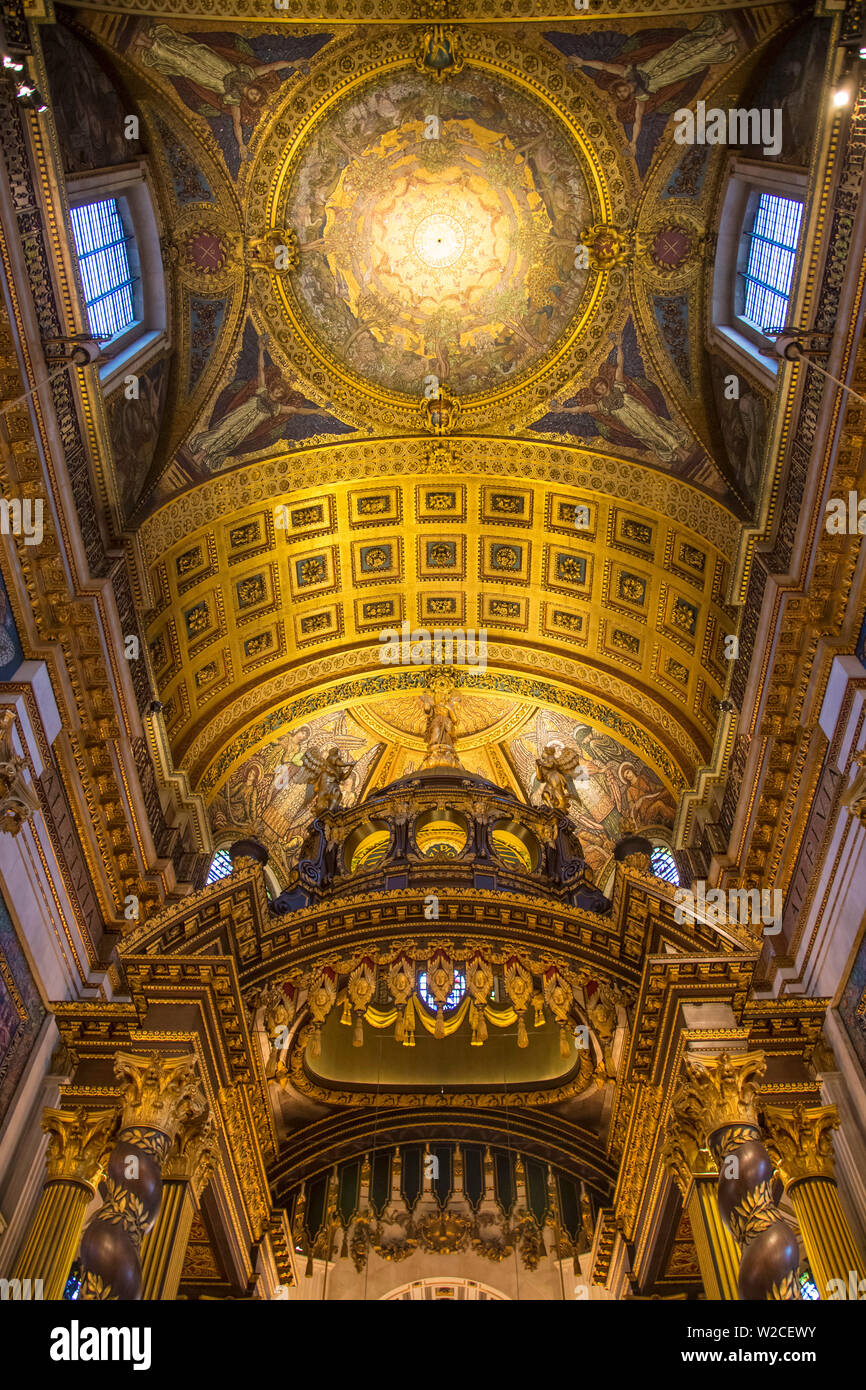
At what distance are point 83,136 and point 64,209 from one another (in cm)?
223

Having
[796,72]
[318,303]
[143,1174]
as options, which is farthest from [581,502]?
[143,1174]

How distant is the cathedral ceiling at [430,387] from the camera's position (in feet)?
52.6

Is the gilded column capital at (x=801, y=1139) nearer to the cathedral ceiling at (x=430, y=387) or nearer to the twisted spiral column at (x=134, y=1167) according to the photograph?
the twisted spiral column at (x=134, y=1167)

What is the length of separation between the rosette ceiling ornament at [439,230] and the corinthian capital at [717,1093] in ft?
39.6

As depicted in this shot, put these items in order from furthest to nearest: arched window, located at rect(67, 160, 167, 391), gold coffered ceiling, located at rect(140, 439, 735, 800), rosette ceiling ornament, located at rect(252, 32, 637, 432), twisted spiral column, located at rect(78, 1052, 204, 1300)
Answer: gold coffered ceiling, located at rect(140, 439, 735, 800)
rosette ceiling ornament, located at rect(252, 32, 637, 432)
arched window, located at rect(67, 160, 167, 391)
twisted spiral column, located at rect(78, 1052, 204, 1300)

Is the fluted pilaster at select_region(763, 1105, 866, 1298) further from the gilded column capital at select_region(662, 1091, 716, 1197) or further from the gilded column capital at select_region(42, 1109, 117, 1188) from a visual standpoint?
the gilded column capital at select_region(42, 1109, 117, 1188)

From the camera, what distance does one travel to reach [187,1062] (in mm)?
11078

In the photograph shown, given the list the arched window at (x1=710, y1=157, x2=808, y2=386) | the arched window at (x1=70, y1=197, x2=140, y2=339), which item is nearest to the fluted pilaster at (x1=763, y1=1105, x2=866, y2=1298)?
the arched window at (x1=710, y1=157, x2=808, y2=386)

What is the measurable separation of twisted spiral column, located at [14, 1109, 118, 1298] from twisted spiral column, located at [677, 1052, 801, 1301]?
19.7 ft

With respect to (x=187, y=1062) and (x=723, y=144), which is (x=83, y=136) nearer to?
(x=723, y=144)

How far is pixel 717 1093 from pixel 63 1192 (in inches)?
259

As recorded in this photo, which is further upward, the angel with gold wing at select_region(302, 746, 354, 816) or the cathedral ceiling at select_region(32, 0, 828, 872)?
the cathedral ceiling at select_region(32, 0, 828, 872)

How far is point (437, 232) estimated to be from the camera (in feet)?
60.2

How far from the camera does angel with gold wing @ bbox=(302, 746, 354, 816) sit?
18156 millimetres
